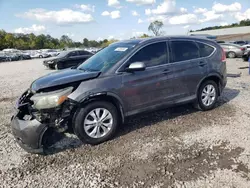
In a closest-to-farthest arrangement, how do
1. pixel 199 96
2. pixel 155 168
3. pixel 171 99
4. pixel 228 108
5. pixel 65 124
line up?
pixel 155 168 < pixel 65 124 < pixel 171 99 < pixel 199 96 < pixel 228 108

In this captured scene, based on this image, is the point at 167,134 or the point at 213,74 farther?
the point at 213,74

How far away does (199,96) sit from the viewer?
4.91 metres

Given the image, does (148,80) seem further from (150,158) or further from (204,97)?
(204,97)

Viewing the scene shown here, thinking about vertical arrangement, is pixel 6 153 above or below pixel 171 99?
below

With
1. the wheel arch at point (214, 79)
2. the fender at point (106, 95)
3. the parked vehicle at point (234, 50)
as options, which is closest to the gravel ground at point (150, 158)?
the fender at point (106, 95)

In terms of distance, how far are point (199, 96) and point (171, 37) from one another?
1450 mm

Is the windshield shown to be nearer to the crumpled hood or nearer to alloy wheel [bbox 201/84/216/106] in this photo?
the crumpled hood

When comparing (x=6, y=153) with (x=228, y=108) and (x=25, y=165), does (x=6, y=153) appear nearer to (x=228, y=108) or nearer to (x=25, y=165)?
(x=25, y=165)

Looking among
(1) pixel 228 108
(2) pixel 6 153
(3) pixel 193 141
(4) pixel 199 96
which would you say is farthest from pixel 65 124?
(1) pixel 228 108

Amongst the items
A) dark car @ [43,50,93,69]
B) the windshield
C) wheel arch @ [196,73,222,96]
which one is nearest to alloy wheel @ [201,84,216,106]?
wheel arch @ [196,73,222,96]

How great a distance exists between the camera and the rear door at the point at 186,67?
4.51m

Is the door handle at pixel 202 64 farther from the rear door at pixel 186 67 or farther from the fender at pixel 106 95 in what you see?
the fender at pixel 106 95

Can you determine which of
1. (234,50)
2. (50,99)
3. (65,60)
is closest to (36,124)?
(50,99)

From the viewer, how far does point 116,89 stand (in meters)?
3.79
